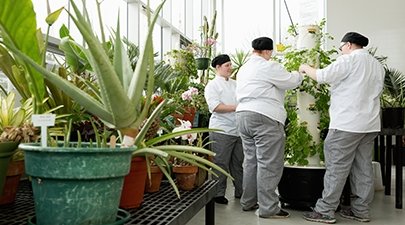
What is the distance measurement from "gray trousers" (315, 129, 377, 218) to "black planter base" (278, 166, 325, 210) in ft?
0.60

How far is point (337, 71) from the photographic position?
317cm

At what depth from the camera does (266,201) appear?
3.32 meters

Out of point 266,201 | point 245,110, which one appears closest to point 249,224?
point 266,201

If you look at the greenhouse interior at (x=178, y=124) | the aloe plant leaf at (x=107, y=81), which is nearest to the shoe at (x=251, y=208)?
the greenhouse interior at (x=178, y=124)

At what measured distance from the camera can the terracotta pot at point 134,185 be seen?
146cm

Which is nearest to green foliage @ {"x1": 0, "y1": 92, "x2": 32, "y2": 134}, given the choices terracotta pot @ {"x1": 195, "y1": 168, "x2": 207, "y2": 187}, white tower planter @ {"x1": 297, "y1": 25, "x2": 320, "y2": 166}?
terracotta pot @ {"x1": 195, "y1": 168, "x2": 207, "y2": 187}

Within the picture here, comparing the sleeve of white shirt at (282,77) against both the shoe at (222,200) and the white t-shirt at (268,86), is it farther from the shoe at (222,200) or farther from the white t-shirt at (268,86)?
the shoe at (222,200)

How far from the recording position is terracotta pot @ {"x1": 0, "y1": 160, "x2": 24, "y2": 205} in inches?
54.5

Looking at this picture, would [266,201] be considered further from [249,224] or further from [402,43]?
[402,43]

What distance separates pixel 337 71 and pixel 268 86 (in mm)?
581

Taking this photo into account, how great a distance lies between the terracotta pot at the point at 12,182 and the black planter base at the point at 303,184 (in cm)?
256

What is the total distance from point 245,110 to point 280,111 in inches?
12.0

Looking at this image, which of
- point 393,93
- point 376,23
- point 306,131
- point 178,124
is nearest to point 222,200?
point 306,131

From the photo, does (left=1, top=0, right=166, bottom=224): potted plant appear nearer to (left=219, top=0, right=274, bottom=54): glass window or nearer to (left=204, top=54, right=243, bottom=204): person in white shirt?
(left=204, top=54, right=243, bottom=204): person in white shirt
